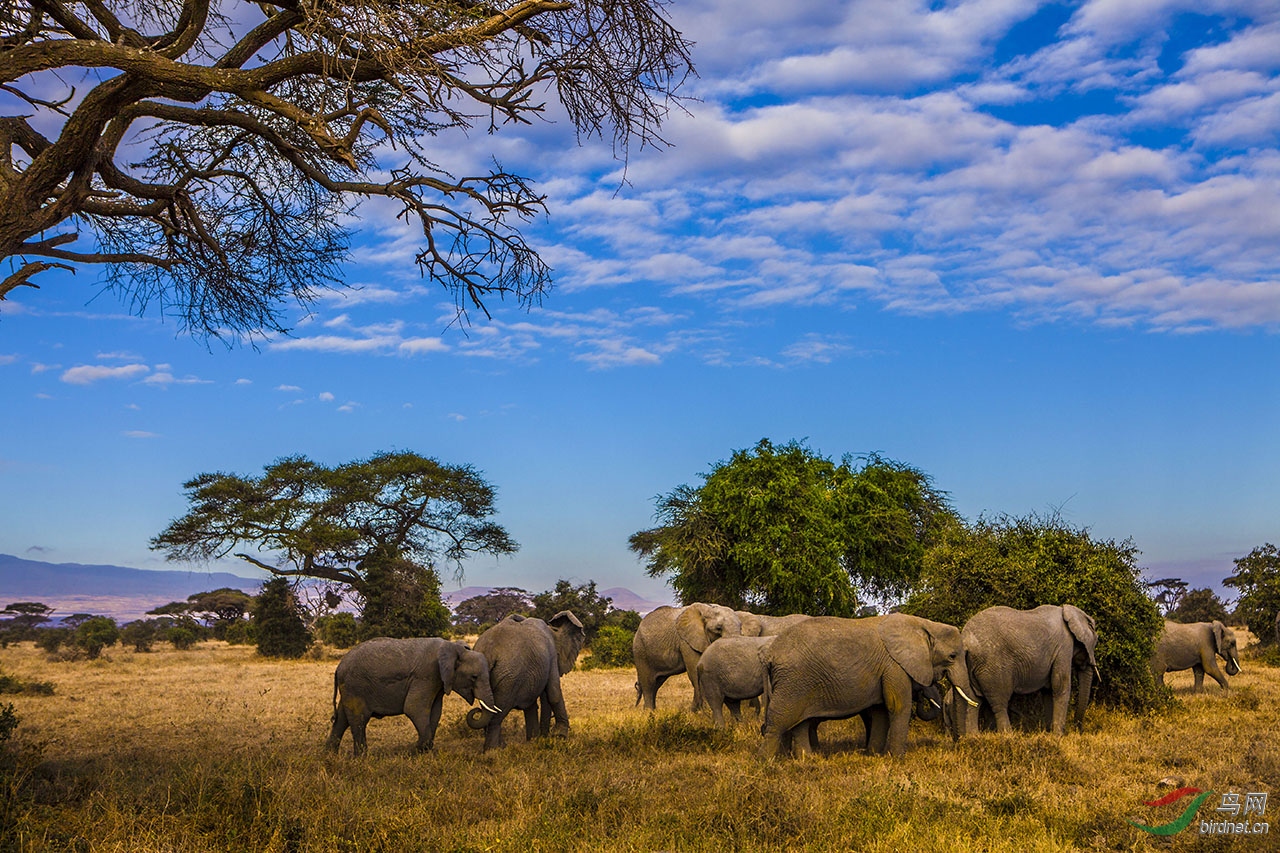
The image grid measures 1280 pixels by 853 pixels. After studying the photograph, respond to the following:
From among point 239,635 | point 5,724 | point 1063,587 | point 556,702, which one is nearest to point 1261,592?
point 1063,587

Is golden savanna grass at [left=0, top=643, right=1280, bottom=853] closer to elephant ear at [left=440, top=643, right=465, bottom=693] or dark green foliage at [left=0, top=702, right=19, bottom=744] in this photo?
dark green foliage at [left=0, top=702, right=19, bottom=744]

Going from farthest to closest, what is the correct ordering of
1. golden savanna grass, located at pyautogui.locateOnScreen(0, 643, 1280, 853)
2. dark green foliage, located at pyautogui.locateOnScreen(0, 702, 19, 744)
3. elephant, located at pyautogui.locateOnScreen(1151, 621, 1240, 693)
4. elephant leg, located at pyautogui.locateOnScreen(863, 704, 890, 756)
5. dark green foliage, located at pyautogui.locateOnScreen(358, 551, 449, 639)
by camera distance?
1. dark green foliage, located at pyautogui.locateOnScreen(358, 551, 449, 639)
2. elephant, located at pyautogui.locateOnScreen(1151, 621, 1240, 693)
3. elephant leg, located at pyautogui.locateOnScreen(863, 704, 890, 756)
4. dark green foliage, located at pyautogui.locateOnScreen(0, 702, 19, 744)
5. golden savanna grass, located at pyautogui.locateOnScreen(0, 643, 1280, 853)

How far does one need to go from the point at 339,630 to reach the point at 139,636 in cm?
1168

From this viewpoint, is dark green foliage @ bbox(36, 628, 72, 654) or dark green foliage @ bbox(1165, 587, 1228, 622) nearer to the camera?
dark green foliage @ bbox(36, 628, 72, 654)

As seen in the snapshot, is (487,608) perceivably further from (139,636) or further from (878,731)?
(878,731)

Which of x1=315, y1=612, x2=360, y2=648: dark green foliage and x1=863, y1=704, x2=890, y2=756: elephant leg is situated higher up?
x1=863, y1=704, x2=890, y2=756: elephant leg

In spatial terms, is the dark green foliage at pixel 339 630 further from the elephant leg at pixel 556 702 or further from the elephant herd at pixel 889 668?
the elephant leg at pixel 556 702

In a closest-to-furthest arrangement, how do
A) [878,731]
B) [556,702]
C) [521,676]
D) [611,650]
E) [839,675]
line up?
[839,675] < [878,731] < [521,676] < [556,702] < [611,650]

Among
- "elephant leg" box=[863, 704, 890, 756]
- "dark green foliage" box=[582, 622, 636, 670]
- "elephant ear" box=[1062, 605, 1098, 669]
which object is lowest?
"dark green foliage" box=[582, 622, 636, 670]

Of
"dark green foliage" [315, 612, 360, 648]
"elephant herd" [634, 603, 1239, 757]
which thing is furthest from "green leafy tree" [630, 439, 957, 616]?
"dark green foliage" [315, 612, 360, 648]

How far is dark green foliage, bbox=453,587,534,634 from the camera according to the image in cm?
5616

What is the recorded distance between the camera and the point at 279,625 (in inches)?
1443

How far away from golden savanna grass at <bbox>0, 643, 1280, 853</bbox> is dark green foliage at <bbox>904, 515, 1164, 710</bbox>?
810 mm

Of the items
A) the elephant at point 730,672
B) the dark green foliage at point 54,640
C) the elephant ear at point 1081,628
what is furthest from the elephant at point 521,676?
the dark green foliage at point 54,640
